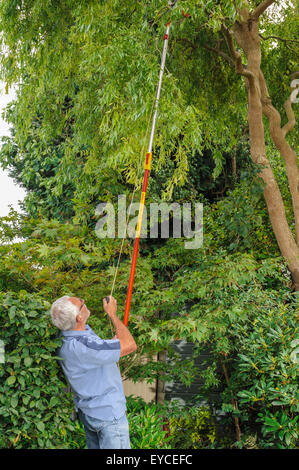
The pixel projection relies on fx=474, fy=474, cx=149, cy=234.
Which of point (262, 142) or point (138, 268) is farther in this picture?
point (262, 142)

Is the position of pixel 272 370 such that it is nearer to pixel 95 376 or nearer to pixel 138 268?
pixel 138 268

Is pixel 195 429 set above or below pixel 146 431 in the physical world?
below

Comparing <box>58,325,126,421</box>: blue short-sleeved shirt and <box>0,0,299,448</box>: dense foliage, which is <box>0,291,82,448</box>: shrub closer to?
<box>0,0,299,448</box>: dense foliage

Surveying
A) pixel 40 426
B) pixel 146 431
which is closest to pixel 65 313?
pixel 40 426

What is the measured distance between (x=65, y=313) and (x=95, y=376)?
39 cm

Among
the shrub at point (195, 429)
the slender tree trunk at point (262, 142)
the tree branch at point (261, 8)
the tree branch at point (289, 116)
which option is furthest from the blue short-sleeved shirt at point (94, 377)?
the tree branch at point (261, 8)

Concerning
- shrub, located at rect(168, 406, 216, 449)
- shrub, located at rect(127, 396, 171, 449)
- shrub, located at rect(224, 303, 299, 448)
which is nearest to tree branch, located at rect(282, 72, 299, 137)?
shrub, located at rect(224, 303, 299, 448)

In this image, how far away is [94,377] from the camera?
2613 mm

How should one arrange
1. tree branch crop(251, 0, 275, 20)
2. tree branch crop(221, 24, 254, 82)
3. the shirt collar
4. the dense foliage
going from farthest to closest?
tree branch crop(221, 24, 254, 82) < tree branch crop(251, 0, 275, 20) < the dense foliage < the shirt collar

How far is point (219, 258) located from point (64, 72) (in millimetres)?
2771

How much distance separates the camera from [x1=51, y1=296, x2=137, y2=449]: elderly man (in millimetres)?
2570

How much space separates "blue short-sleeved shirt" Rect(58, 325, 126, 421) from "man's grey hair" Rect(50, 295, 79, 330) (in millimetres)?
80
